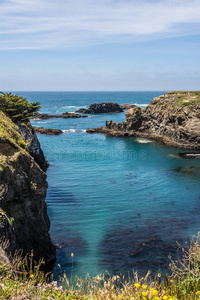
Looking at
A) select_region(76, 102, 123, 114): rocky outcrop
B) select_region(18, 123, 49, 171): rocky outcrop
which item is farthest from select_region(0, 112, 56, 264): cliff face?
select_region(76, 102, 123, 114): rocky outcrop

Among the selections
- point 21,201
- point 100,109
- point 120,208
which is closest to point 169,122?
point 120,208

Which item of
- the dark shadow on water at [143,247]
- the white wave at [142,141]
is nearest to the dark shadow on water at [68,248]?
the dark shadow on water at [143,247]

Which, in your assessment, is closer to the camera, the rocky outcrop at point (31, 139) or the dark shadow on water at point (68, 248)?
the dark shadow on water at point (68, 248)

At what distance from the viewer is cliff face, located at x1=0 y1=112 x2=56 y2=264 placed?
1263 cm

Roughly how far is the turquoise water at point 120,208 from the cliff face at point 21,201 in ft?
8.87

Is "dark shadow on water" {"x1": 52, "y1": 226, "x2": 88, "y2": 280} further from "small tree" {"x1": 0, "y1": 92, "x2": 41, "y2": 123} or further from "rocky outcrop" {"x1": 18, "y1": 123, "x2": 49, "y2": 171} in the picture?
"small tree" {"x1": 0, "y1": 92, "x2": 41, "y2": 123}

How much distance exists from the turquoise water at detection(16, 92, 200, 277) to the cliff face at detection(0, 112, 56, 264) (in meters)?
2.70

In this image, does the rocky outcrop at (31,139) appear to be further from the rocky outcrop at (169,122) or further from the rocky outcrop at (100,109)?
the rocky outcrop at (100,109)

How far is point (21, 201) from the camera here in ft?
46.7

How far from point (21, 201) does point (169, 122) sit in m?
53.2

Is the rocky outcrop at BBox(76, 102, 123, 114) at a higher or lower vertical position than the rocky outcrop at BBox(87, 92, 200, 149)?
higher

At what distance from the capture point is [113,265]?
16.5 metres

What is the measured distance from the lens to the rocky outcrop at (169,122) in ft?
183

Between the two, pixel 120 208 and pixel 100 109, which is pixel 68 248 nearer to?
pixel 120 208
